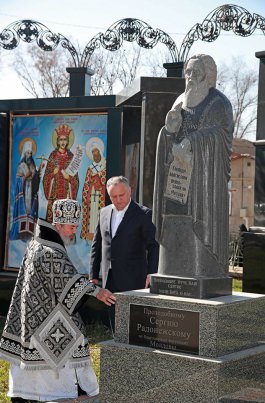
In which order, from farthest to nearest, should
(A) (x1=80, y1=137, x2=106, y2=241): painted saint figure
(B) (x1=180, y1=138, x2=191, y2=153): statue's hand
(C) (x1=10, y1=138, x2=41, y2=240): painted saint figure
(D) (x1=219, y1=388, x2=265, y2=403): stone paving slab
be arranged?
1. (C) (x1=10, y1=138, x2=41, y2=240): painted saint figure
2. (A) (x1=80, y1=137, x2=106, y2=241): painted saint figure
3. (B) (x1=180, y1=138, x2=191, y2=153): statue's hand
4. (D) (x1=219, y1=388, x2=265, y2=403): stone paving slab

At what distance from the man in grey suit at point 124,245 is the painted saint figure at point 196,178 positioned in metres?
1.38

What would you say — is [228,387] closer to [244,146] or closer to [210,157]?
[210,157]

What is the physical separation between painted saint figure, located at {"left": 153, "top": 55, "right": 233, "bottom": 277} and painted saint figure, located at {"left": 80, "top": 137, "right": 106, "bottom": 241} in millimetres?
3951

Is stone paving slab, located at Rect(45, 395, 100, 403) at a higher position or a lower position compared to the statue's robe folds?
lower

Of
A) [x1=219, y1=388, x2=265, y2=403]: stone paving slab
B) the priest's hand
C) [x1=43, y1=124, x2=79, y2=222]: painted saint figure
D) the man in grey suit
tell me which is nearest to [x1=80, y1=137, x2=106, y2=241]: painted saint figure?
[x1=43, y1=124, x2=79, y2=222]: painted saint figure

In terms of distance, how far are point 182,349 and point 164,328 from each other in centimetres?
22

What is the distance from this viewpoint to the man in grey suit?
25.9ft

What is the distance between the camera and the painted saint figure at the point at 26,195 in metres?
10.9

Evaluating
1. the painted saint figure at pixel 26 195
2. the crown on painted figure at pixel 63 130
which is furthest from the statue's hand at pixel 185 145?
the painted saint figure at pixel 26 195

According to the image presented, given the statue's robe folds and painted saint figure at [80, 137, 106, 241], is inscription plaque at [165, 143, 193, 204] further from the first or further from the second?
painted saint figure at [80, 137, 106, 241]

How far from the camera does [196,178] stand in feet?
20.4

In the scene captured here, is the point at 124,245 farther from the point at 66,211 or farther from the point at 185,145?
the point at 185,145

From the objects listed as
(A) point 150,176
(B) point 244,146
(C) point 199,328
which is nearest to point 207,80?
(C) point 199,328

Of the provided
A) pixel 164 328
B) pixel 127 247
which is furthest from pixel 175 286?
pixel 127 247
